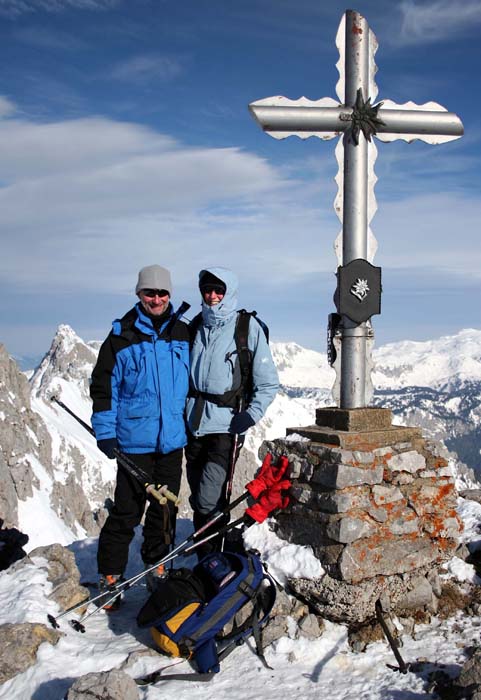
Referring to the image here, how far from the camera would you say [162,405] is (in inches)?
275

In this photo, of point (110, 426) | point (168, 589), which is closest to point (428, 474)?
point (168, 589)

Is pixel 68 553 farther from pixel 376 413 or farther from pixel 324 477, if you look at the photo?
pixel 376 413

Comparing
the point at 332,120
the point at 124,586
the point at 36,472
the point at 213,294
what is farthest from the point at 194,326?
the point at 36,472

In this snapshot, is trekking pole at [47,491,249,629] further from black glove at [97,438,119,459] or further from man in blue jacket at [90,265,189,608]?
black glove at [97,438,119,459]

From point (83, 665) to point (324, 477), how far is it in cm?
314

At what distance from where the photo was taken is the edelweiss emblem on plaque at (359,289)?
→ 23.7ft

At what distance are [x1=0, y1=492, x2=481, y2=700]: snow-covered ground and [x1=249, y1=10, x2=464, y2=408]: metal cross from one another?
8.11ft

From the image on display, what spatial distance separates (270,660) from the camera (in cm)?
588

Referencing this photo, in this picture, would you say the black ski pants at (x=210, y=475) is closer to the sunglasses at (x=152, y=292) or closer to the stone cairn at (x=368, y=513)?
the stone cairn at (x=368, y=513)

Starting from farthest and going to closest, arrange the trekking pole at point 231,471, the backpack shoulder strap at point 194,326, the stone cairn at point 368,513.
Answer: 1. the backpack shoulder strap at point 194,326
2. the trekking pole at point 231,471
3. the stone cairn at point 368,513

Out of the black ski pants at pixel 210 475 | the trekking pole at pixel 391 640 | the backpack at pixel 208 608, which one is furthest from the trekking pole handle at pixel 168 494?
the trekking pole at pixel 391 640

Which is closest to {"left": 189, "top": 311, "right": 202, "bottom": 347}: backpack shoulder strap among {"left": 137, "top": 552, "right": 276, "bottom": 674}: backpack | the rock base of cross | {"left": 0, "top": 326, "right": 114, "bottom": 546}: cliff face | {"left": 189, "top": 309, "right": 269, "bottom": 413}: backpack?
{"left": 189, "top": 309, "right": 269, "bottom": 413}: backpack

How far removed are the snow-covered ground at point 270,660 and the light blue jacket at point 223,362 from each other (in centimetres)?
167

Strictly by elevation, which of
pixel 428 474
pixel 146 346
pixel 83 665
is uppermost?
pixel 146 346
